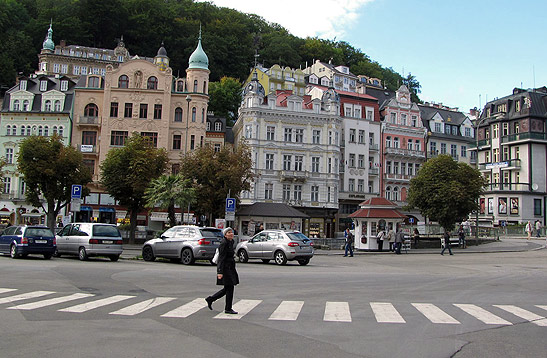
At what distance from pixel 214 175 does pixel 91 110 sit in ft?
79.6

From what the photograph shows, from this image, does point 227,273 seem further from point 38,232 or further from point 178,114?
point 178,114

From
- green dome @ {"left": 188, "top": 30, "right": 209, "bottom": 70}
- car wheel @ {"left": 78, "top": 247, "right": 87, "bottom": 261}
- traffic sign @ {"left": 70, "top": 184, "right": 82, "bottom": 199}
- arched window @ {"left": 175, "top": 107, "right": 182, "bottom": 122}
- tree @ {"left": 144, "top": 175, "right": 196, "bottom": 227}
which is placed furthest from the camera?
green dome @ {"left": 188, "top": 30, "right": 209, "bottom": 70}

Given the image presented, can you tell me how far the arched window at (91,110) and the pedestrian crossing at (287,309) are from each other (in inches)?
1952

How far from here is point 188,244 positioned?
2386cm

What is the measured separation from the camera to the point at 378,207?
4038 cm

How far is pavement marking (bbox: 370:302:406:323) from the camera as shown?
10.5m

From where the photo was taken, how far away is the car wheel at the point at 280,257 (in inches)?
1010

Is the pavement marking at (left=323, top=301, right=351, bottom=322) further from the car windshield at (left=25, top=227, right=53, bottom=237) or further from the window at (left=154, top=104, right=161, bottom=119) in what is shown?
the window at (left=154, top=104, right=161, bottom=119)

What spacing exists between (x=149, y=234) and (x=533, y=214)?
5075cm

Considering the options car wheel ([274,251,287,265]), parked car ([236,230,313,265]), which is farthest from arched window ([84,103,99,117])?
car wheel ([274,251,287,265])

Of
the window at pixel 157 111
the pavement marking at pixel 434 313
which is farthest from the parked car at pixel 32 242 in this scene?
the window at pixel 157 111

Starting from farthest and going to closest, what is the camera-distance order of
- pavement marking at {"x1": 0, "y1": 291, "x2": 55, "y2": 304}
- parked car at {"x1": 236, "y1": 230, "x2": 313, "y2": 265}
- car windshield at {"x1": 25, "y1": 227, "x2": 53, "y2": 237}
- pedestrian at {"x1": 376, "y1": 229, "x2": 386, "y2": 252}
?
pedestrian at {"x1": 376, "y1": 229, "x2": 386, "y2": 252}, parked car at {"x1": 236, "y1": 230, "x2": 313, "y2": 265}, car windshield at {"x1": 25, "y1": 227, "x2": 53, "y2": 237}, pavement marking at {"x1": 0, "y1": 291, "x2": 55, "y2": 304}

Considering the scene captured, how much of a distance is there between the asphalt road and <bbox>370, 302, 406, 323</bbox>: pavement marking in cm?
2

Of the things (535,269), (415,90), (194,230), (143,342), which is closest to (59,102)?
(194,230)
